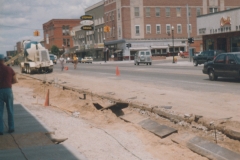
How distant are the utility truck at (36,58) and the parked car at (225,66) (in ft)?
74.8

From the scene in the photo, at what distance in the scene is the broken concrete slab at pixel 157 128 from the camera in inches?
365

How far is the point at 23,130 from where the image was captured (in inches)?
386

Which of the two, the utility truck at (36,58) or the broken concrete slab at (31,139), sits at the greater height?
the utility truck at (36,58)

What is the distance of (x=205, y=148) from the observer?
25.7 ft

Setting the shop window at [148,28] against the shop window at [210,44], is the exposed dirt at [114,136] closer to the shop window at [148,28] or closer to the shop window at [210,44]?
the shop window at [210,44]

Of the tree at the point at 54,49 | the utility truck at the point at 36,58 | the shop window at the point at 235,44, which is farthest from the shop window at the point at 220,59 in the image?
the tree at the point at 54,49

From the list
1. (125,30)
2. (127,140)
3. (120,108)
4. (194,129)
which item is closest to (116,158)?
(127,140)

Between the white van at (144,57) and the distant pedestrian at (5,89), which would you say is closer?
the distant pedestrian at (5,89)

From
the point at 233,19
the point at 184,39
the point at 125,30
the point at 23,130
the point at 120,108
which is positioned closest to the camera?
the point at 23,130

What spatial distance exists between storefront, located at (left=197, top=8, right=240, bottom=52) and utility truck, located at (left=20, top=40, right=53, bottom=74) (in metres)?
24.7

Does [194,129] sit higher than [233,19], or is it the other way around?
[233,19]

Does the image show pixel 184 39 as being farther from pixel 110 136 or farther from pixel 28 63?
pixel 110 136

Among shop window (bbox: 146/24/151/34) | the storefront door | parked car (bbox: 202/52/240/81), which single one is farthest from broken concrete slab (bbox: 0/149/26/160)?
shop window (bbox: 146/24/151/34)

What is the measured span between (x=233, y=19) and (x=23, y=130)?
47114mm
